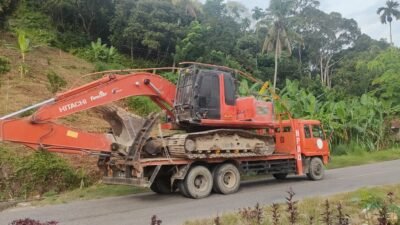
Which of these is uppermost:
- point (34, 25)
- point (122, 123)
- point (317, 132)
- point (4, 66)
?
point (34, 25)

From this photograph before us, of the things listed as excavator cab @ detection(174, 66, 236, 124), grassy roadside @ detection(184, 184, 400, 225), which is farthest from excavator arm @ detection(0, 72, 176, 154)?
grassy roadside @ detection(184, 184, 400, 225)

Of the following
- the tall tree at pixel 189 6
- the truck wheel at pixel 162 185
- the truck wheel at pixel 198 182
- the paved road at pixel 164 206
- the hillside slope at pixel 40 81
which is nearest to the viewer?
the paved road at pixel 164 206

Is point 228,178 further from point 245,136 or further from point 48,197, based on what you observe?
point 48,197

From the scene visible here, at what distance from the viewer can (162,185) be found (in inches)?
516

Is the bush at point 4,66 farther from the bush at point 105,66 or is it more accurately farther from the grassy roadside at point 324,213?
the grassy roadside at point 324,213

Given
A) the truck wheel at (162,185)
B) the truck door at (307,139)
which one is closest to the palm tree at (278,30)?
the truck door at (307,139)

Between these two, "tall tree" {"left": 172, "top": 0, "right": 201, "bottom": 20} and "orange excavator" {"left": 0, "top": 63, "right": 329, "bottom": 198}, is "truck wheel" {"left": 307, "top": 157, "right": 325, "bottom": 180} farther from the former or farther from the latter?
"tall tree" {"left": 172, "top": 0, "right": 201, "bottom": 20}

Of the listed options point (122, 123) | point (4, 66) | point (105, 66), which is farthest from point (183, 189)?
point (105, 66)

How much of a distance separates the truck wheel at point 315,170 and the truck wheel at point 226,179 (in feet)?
11.3

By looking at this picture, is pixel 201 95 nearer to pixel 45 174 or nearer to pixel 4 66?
pixel 45 174

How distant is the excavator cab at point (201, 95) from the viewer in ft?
40.3

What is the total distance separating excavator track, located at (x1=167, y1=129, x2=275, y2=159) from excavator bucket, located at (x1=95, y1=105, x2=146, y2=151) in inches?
38.5

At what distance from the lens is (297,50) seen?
62.2 m

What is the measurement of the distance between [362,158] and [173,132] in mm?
13336
